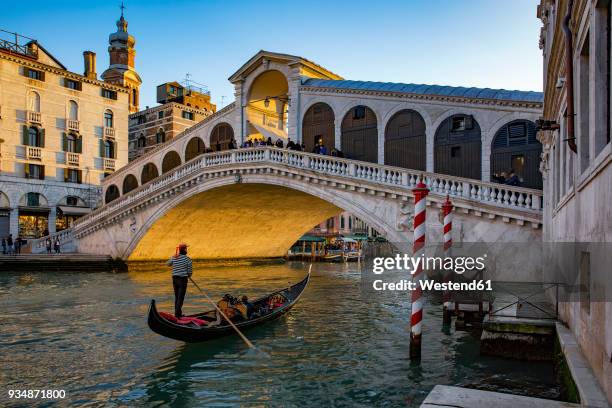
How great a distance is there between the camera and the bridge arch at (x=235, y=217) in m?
17.1

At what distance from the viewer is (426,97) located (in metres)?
15.5

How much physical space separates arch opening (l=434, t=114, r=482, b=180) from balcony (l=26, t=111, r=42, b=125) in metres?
19.9

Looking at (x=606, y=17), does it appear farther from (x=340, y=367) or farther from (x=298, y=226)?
(x=298, y=226)

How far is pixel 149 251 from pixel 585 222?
19.8 meters

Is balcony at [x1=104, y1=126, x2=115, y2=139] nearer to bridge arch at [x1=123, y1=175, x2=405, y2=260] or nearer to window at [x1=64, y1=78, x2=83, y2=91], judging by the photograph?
window at [x1=64, y1=78, x2=83, y2=91]

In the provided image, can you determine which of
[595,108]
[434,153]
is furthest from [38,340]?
[434,153]

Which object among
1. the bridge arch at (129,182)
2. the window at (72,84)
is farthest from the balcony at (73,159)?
the bridge arch at (129,182)

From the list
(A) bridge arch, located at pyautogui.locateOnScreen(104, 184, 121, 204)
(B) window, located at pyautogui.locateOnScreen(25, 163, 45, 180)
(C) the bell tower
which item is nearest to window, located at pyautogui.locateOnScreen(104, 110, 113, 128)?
(A) bridge arch, located at pyautogui.locateOnScreen(104, 184, 121, 204)

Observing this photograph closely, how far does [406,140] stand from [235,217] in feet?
31.1

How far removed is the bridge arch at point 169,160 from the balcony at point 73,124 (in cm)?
649

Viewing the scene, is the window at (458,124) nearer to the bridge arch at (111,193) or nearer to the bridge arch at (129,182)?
the bridge arch at (129,182)

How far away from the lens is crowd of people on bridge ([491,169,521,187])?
12.5m

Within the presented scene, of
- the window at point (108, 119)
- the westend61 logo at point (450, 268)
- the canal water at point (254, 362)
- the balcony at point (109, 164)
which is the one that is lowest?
the canal water at point (254, 362)

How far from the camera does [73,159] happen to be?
2739cm
